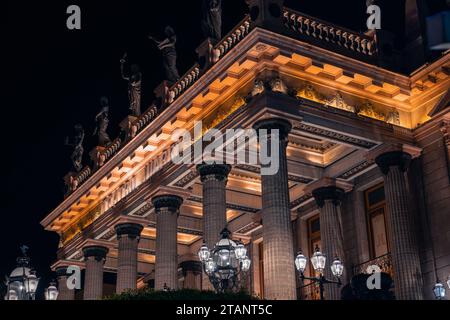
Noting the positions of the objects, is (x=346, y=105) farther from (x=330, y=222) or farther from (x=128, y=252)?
(x=128, y=252)

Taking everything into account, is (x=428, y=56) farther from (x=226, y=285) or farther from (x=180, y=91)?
(x=226, y=285)

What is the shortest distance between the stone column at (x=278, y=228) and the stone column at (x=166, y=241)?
6.88 metres

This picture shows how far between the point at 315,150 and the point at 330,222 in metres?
2.83

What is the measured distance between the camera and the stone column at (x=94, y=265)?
3712 centimetres

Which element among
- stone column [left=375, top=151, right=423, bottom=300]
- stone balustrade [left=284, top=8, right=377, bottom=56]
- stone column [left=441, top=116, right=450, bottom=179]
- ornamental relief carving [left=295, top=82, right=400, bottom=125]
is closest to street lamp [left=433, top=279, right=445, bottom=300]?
stone column [left=375, top=151, right=423, bottom=300]

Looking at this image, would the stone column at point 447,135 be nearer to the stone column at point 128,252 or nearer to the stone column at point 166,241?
the stone column at point 166,241

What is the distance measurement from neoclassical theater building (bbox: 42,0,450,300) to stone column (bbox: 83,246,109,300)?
13.2 feet

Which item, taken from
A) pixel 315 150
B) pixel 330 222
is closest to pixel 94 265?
pixel 330 222

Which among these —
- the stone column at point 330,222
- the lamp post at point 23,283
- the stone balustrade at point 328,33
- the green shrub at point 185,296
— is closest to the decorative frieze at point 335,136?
the stone balustrade at point 328,33

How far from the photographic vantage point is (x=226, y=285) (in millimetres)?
18734

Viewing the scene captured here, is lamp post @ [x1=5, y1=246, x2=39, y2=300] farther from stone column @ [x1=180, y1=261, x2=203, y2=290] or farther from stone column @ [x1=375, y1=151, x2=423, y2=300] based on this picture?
stone column @ [x1=180, y1=261, x2=203, y2=290]

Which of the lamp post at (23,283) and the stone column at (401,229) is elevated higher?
the stone column at (401,229)

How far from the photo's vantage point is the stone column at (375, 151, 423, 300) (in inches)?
992
